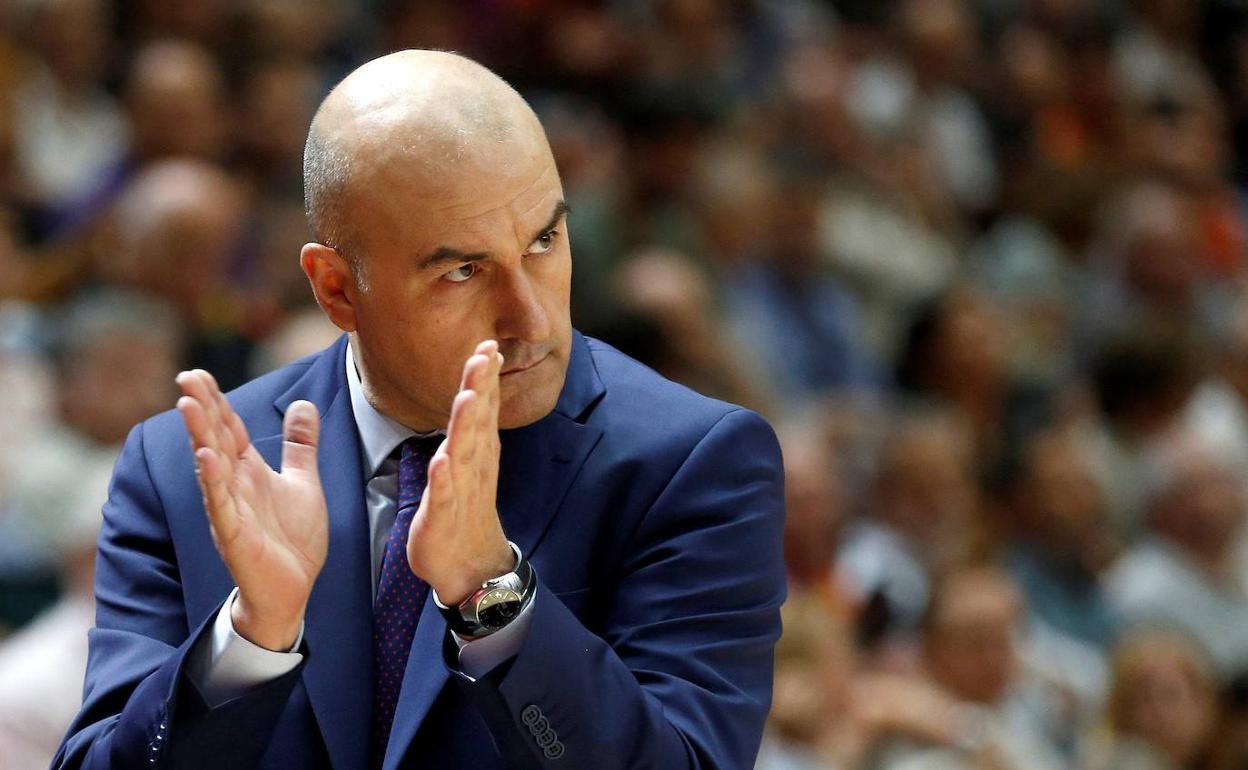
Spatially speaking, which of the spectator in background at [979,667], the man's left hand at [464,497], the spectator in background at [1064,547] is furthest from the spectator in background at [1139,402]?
the man's left hand at [464,497]

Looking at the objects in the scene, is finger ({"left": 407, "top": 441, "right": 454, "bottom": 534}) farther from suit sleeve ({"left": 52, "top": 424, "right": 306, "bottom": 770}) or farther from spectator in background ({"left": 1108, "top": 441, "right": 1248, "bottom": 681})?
spectator in background ({"left": 1108, "top": 441, "right": 1248, "bottom": 681})

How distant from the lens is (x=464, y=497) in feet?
6.03

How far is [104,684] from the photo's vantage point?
6.77ft

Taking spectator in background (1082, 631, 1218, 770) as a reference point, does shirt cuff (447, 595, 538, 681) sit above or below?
above

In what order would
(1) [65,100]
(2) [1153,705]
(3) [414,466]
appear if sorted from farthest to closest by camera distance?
(1) [65,100], (2) [1153,705], (3) [414,466]

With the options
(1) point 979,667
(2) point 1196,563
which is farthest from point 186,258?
(2) point 1196,563

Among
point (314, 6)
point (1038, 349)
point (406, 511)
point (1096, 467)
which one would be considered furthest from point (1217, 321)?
point (406, 511)

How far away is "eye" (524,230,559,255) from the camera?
6.81 ft

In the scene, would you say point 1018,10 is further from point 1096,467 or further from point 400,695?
point 400,695

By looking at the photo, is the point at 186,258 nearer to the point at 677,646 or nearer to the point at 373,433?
the point at 373,433

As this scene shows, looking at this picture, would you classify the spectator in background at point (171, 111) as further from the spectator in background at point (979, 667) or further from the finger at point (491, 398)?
the finger at point (491, 398)

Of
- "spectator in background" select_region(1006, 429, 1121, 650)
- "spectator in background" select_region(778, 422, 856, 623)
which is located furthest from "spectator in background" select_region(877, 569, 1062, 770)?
"spectator in background" select_region(1006, 429, 1121, 650)

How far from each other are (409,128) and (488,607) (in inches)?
21.2

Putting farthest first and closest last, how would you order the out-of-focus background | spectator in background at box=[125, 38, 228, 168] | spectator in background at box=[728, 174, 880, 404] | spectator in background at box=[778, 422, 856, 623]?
spectator in background at box=[728, 174, 880, 404], spectator in background at box=[125, 38, 228, 168], spectator in background at box=[778, 422, 856, 623], the out-of-focus background
